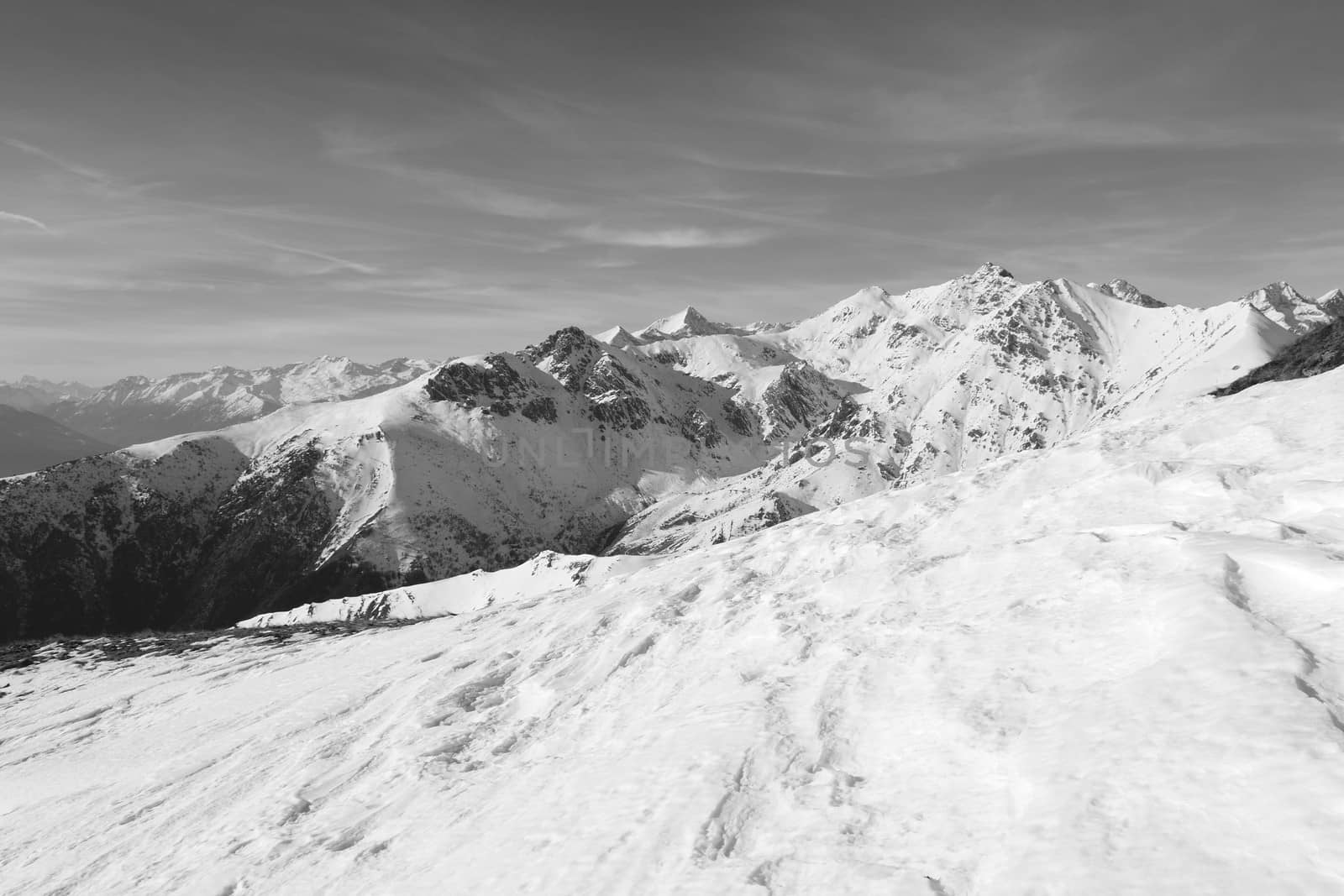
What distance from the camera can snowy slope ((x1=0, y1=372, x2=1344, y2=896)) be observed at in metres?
5.60

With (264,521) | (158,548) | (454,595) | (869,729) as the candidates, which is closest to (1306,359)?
(869,729)

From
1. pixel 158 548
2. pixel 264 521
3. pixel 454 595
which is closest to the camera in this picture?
pixel 454 595

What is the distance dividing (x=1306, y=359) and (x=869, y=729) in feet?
130

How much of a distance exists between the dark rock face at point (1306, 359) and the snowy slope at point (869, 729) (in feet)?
64.2

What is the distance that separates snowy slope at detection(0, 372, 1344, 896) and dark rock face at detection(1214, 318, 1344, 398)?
19574 mm

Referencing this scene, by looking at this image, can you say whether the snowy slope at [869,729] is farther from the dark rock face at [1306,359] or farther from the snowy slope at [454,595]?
the snowy slope at [454,595]

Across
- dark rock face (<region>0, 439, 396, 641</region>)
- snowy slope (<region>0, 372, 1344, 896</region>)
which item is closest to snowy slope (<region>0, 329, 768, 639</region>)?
dark rock face (<region>0, 439, 396, 641</region>)

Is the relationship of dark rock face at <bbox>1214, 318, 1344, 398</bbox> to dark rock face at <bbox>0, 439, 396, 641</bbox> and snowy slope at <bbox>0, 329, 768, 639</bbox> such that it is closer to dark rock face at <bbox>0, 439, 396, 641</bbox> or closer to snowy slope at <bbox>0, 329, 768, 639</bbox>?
snowy slope at <bbox>0, 329, 768, 639</bbox>

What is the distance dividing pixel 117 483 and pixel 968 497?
18454 cm

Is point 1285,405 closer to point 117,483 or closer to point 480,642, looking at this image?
point 480,642

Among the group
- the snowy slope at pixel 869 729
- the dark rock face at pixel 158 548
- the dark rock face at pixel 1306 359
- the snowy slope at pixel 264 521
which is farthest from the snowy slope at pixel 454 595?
the snowy slope at pixel 264 521

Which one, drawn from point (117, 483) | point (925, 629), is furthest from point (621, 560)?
point (117, 483)

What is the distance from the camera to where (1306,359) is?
1289 inches

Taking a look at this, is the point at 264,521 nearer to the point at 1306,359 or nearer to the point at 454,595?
the point at 454,595
